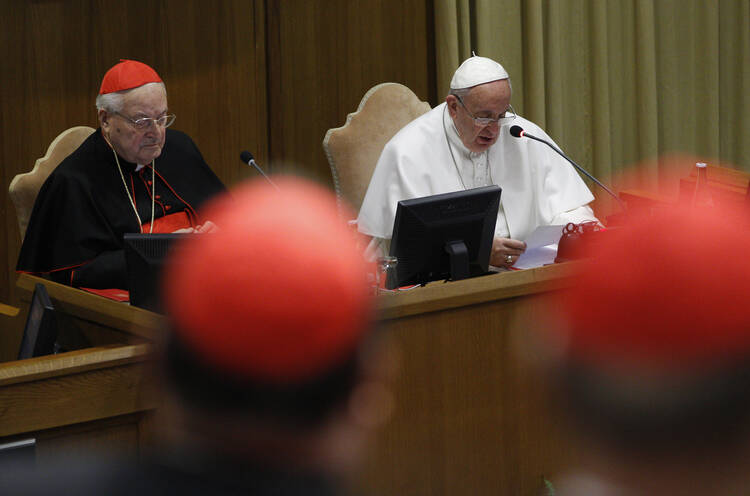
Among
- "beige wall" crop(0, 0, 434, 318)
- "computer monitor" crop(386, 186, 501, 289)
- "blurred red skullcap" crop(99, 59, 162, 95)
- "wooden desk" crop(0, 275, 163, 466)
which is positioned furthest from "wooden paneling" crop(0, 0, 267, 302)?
"wooden desk" crop(0, 275, 163, 466)

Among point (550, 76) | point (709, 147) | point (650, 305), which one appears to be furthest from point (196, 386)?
point (709, 147)

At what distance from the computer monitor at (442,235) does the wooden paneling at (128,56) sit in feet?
7.16

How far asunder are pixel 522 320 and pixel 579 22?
10.7ft

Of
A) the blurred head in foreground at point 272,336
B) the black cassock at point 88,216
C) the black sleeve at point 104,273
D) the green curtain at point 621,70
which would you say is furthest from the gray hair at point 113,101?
the blurred head in foreground at point 272,336

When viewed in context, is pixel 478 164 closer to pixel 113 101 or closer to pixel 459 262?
pixel 459 262

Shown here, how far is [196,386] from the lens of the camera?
0.52 metres

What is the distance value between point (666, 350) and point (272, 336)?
216mm

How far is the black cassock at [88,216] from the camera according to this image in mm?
3383

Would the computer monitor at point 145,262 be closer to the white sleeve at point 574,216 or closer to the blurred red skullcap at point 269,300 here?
the blurred red skullcap at point 269,300

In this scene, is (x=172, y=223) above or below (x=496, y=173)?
below

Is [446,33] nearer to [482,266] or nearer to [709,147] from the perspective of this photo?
[709,147]

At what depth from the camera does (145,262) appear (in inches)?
92.6

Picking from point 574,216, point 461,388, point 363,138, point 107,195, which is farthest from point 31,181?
point 574,216

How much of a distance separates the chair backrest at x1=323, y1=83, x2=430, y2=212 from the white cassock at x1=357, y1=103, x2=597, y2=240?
231 millimetres
